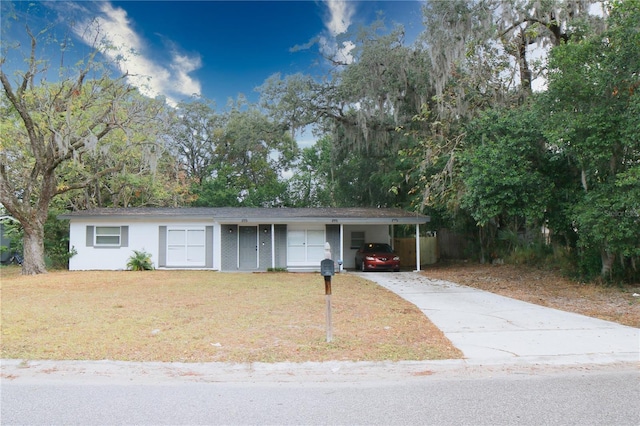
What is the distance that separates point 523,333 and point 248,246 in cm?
1385

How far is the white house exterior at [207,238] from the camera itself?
1883 cm

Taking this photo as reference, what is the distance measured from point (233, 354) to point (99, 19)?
15.9 metres

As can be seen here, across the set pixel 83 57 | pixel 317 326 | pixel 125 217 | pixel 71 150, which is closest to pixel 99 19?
pixel 83 57

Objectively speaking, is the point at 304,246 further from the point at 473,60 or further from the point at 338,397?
the point at 338,397

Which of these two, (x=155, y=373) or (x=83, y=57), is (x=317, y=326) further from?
(x=83, y=57)

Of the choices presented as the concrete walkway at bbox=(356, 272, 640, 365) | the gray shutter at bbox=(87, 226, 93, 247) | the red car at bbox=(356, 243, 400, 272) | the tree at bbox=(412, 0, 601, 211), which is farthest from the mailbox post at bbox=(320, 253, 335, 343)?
the gray shutter at bbox=(87, 226, 93, 247)

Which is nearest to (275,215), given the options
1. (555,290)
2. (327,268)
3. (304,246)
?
(304,246)

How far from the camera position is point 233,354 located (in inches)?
224

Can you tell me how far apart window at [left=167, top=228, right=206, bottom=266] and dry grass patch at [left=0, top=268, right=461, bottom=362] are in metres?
6.88

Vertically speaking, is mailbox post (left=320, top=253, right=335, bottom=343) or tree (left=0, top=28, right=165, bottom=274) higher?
tree (left=0, top=28, right=165, bottom=274)

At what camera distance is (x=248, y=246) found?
62.8 ft

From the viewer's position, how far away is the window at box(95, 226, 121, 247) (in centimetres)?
1923

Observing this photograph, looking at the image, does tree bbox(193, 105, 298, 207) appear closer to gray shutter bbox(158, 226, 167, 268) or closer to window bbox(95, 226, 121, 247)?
gray shutter bbox(158, 226, 167, 268)

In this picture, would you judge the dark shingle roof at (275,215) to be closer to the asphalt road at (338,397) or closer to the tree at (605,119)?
the tree at (605,119)
